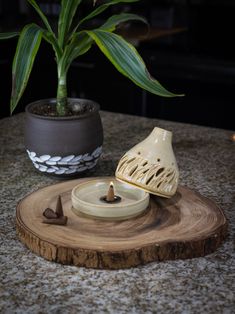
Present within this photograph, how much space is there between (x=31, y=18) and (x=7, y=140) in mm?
2308

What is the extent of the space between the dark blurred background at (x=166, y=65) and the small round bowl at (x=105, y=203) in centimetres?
172

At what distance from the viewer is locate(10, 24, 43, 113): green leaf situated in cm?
112

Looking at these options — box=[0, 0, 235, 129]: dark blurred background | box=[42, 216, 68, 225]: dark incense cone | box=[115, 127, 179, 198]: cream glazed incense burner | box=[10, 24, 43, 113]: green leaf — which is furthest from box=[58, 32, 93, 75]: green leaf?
box=[0, 0, 235, 129]: dark blurred background

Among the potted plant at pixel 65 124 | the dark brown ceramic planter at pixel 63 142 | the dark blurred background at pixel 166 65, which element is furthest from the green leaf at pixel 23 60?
the dark blurred background at pixel 166 65

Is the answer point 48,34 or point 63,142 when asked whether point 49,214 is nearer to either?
point 63,142

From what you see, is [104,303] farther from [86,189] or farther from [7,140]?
[7,140]

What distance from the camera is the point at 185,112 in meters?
2.84

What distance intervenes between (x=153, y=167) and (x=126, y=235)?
6.4 inches

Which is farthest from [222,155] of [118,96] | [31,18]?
[31,18]

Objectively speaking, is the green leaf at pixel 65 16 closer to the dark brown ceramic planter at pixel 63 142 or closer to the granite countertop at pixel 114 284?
the dark brown ceramic planter at pixel 63 142

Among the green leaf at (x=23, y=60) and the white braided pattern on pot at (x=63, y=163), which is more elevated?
the green leaf at (x=23, y=60)

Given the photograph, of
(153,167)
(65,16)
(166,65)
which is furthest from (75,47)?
(166,65)

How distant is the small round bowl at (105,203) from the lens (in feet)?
3.34

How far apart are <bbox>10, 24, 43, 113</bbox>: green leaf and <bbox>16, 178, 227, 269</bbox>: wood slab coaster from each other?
213mm
